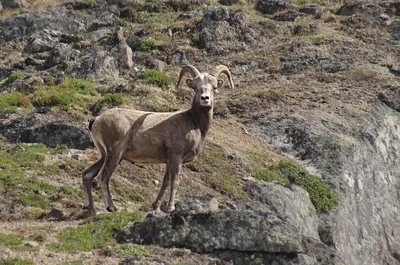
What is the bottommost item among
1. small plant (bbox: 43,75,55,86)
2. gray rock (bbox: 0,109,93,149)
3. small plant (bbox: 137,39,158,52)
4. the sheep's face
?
small plant (bbox: 137,39,158,52)

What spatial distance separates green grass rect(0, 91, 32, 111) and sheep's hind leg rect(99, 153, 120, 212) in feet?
33.1

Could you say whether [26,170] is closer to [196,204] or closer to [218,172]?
[196,204]

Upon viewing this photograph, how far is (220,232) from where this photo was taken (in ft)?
42.9

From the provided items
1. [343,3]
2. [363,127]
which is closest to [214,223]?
[363,127]

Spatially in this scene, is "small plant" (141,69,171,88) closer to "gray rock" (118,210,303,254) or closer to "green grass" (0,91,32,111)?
"green grass" (0,91,32,111)

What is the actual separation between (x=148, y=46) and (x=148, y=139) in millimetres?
20257

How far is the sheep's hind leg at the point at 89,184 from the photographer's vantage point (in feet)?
51.6

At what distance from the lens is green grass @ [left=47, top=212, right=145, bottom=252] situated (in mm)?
13055

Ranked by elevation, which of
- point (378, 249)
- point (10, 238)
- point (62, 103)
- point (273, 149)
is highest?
point (10, 238)

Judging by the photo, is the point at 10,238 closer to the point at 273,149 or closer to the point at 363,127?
the point at 273,149

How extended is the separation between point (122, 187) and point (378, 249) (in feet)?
30.6

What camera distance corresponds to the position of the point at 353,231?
858 inches

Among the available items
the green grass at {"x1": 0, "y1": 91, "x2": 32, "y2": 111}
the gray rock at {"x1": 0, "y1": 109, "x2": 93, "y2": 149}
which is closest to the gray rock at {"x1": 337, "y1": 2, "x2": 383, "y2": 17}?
the green grass at {"x1": 0, "y1": 91, "x2": 32, "y2": 111}

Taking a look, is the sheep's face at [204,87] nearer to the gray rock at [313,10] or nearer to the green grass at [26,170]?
the green grass at [26,170]
